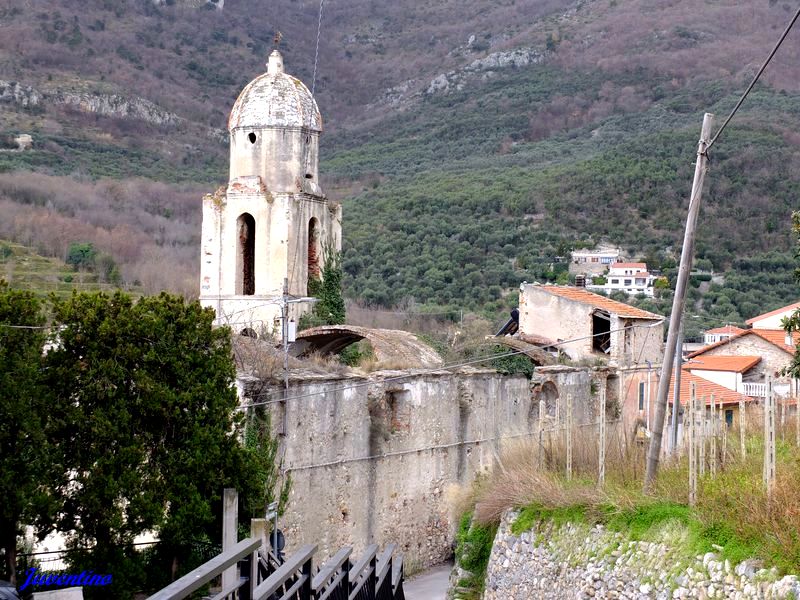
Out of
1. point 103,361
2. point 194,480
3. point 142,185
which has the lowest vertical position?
point 194,480

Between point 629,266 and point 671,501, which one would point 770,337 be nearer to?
point 629,266

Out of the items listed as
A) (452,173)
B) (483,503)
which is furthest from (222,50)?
(483,503)

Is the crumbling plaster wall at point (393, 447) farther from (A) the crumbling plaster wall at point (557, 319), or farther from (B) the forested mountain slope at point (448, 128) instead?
(B) the forested mountain slope at point (448, 128)

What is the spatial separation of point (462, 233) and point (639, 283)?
10.1 metres

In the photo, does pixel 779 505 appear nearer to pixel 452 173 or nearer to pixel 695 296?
pixel 695 296

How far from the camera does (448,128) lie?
84.4 meters

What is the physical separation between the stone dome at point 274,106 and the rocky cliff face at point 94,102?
41.4 metres

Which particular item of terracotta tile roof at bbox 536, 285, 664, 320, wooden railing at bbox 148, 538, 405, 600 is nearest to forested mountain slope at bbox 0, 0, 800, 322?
terracotta tile roof at bbox 536, 285, 664, 320

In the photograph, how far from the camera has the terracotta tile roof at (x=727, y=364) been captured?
Answer: 3869cm

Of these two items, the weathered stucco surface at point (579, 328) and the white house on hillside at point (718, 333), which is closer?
the weathered stucco surface at point (579, 328)

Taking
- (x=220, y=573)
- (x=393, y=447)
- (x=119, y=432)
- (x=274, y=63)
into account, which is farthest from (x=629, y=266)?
(x=220, y=573)

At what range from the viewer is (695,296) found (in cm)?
5591

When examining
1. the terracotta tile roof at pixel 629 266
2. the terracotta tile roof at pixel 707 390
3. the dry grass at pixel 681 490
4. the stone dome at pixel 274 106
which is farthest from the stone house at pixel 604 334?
the terracotta tile roof at pixel 629 266

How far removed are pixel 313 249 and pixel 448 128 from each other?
54.5 m
